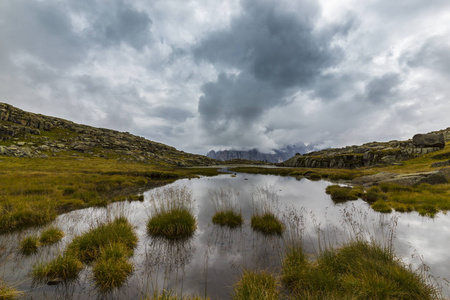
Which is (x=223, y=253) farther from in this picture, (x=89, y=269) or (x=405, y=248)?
(x=405, y=248)

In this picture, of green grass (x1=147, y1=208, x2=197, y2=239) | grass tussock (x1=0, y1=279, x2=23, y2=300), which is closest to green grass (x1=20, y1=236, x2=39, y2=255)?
grass tussock (x1=0, y1=279, x2=23, y2=300)

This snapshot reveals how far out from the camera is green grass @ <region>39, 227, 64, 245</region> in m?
8.85

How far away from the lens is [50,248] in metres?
8.35

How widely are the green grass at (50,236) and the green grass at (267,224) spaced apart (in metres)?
11.9

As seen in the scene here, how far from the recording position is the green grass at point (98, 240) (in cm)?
760

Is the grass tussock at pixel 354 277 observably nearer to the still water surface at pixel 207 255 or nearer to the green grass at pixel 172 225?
the still water surface at pixel 207 255

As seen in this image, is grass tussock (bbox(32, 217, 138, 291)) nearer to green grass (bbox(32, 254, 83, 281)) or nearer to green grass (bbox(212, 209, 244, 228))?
green grass (bbox(32, 254, 83, 281))

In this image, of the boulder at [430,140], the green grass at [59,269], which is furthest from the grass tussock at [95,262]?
the boulder at [430,140]

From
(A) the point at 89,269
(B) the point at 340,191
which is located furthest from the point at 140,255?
(B) the point at 340,191

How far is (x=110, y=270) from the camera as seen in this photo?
252 inches

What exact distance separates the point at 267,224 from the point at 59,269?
1098cm

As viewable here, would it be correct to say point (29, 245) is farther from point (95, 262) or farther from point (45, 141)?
point (45, 141)

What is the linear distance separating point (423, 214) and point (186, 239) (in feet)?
65.8

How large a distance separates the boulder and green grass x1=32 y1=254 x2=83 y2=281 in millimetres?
107322
